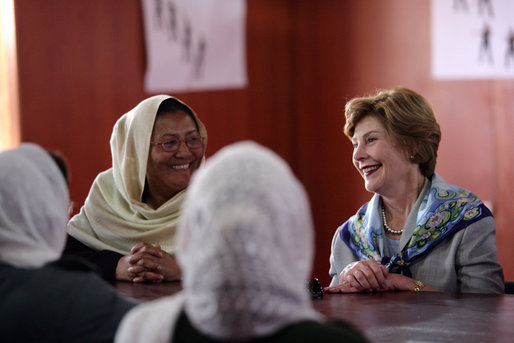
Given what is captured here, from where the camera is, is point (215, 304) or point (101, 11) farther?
point (101, 11)

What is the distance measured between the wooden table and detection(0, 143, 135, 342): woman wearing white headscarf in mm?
602

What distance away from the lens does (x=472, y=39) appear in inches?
169

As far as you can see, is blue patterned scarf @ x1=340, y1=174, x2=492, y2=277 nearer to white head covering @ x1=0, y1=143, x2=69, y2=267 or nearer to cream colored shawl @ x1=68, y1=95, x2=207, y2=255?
cream colored shawl @ x1=68, y1=95, x2=207, y2=255

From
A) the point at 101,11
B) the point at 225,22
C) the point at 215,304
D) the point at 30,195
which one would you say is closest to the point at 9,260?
the point at 30,195

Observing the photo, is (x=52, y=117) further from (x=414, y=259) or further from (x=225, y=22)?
(x=414, y=259)

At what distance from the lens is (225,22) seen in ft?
16.0

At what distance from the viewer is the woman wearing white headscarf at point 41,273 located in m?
1.23

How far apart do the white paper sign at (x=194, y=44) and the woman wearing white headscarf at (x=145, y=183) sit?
1494mm

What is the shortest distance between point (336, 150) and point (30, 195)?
13.0 feet

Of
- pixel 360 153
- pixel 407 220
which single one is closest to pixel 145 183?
pixel 360 153

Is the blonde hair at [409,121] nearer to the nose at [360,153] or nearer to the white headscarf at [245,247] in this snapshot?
the nose at [360,153]

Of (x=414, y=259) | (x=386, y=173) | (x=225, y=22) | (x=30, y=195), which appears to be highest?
(x=225, y=22)

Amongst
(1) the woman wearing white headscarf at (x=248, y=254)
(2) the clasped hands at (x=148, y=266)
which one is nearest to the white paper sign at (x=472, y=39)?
(2) the clasped hands at (x=148, y=266)

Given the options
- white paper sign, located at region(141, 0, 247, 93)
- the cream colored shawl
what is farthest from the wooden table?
white paper sign, located at region(141, 0, 247, 93)
